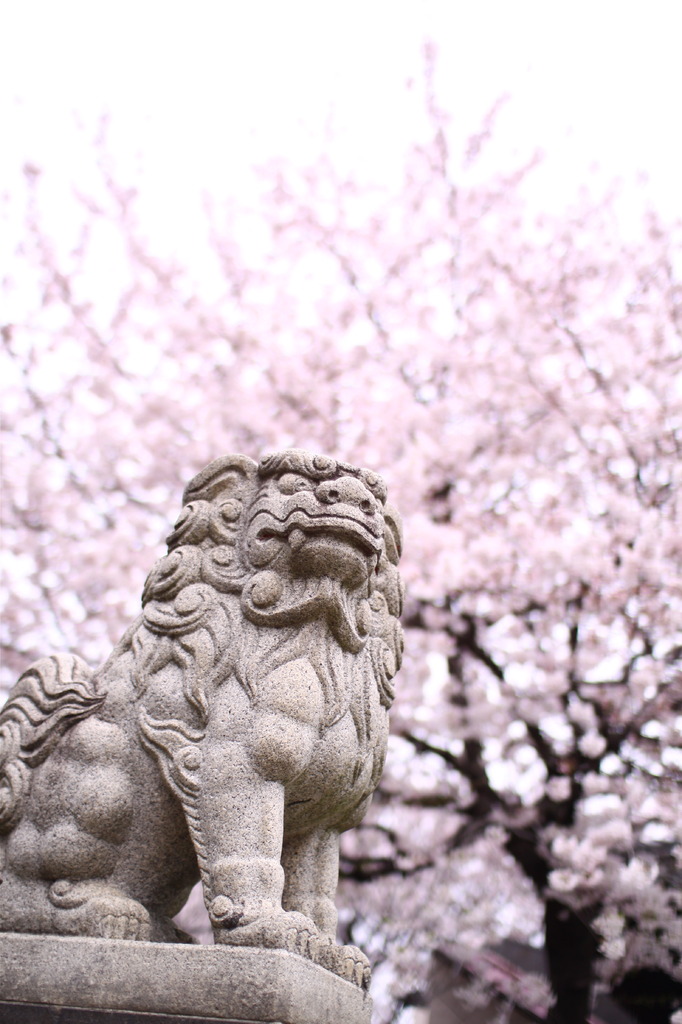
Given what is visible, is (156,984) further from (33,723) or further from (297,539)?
(297,539)

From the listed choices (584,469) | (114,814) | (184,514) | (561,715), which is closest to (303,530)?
(184,514)

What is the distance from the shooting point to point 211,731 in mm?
2557

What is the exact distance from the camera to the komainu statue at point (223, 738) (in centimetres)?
244

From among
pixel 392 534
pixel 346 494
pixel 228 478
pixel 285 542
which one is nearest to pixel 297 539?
pixel 285 542

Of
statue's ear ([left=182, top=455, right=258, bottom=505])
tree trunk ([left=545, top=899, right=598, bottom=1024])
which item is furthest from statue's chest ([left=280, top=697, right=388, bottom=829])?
tree trunk ([left=545, top=899, right=598, bottom=1024])

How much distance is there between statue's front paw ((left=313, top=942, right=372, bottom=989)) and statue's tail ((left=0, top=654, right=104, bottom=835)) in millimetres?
968

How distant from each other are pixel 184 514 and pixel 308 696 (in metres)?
0.78

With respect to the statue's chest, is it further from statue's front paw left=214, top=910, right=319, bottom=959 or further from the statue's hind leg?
the statue's hind leg

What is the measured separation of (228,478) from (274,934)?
4.63 feet

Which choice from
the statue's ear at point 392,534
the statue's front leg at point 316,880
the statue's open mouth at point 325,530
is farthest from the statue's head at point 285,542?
the statue's front leg at point 316,880

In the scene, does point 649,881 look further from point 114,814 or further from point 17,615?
point 17,615

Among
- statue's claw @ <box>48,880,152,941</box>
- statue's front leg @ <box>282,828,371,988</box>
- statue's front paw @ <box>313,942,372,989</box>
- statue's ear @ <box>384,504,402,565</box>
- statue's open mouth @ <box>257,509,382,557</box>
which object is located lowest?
statue's front paw @ <box>313,942,372,989</box>

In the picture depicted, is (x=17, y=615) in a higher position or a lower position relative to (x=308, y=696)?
higher

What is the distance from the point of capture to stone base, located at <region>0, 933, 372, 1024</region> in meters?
2.16
